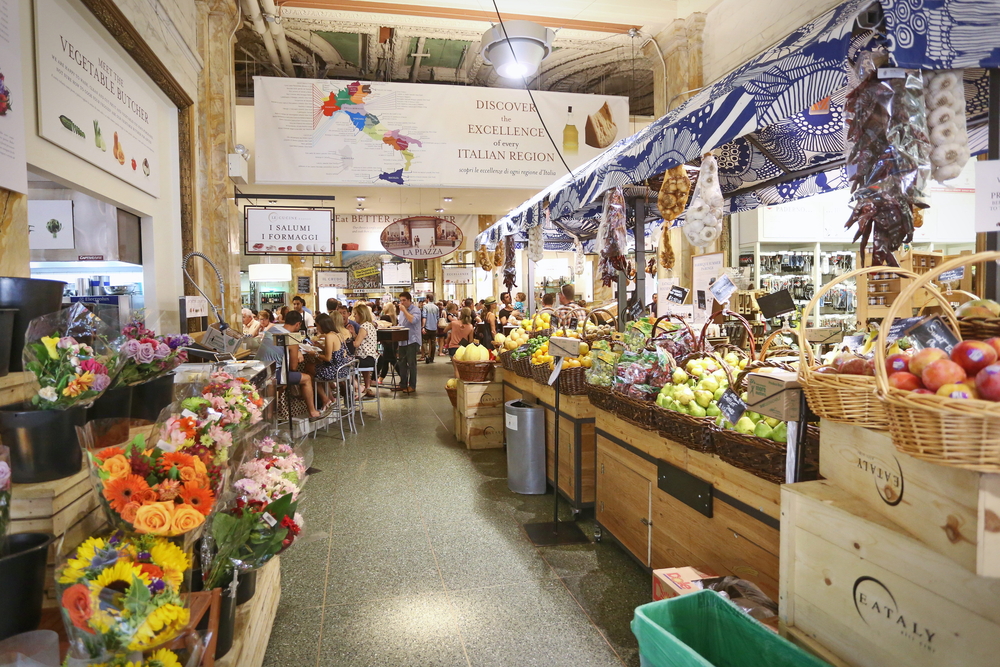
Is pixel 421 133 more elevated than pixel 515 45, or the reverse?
pixel 515 45

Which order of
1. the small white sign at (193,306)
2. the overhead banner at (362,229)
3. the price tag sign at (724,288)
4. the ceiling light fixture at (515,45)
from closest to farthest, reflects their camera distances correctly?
1. the price tag sign at (724,288)
2. the small white sign at (193,306)
3. the ceiling light fixture at (515,45)
4. the overhead banner at (362,229)

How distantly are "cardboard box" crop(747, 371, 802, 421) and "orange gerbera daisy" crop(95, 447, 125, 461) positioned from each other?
1.90 m

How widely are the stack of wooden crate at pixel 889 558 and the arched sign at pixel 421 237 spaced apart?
786cm

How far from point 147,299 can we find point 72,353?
3.48m

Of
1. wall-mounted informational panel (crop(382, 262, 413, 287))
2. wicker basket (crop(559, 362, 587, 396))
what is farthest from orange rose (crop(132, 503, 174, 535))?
wall-mounted informational panel (crop(382, 262, 413, 287))

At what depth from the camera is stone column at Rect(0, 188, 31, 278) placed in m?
2.28

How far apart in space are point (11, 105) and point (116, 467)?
1.84 meters

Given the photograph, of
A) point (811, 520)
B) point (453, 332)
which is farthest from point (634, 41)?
point (811, 520)

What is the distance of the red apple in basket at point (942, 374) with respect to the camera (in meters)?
1.12

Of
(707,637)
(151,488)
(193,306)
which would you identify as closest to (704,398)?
(707,637)

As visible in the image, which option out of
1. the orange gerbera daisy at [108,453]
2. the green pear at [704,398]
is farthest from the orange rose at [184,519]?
the green pear at [704,398]

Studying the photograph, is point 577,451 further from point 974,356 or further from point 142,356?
point 974,356

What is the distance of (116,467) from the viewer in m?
1.46

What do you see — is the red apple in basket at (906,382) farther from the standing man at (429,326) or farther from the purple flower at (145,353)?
the standing man at (429,326)
